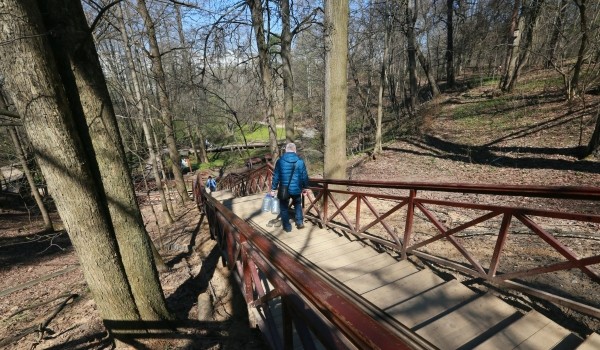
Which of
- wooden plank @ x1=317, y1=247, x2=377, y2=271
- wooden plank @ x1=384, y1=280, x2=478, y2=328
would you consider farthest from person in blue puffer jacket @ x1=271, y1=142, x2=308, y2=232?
wooden plank @ x1=384, y1=280, x2=478, y2=328

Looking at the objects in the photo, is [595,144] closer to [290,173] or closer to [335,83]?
[335,83]

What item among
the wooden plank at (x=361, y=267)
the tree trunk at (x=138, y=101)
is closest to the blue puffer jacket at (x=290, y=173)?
the wooden plank at (x=361, y=267)

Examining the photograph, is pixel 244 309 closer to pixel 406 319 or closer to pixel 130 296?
pixel 130 296

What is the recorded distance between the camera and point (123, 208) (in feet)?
9.63

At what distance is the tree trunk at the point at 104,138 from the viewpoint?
2.46 metres

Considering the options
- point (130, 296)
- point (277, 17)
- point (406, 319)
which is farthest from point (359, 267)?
point (277, 17)

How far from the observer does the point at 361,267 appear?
12.7 feet

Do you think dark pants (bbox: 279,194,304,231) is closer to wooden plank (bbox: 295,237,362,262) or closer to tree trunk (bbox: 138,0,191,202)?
wooden plank (bbox: 295,237,362,262)

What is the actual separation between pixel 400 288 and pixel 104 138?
3.48 meters

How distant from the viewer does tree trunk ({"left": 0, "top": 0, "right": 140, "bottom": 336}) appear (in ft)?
6.95

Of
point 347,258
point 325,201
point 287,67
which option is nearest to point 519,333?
point 347,258

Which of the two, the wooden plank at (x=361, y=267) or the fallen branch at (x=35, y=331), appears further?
the fallen branch at (x=35, y=331)

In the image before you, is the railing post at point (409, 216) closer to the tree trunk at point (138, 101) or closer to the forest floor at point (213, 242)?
the forest floor at point (213, 242)

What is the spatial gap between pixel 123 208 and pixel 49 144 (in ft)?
2.91
